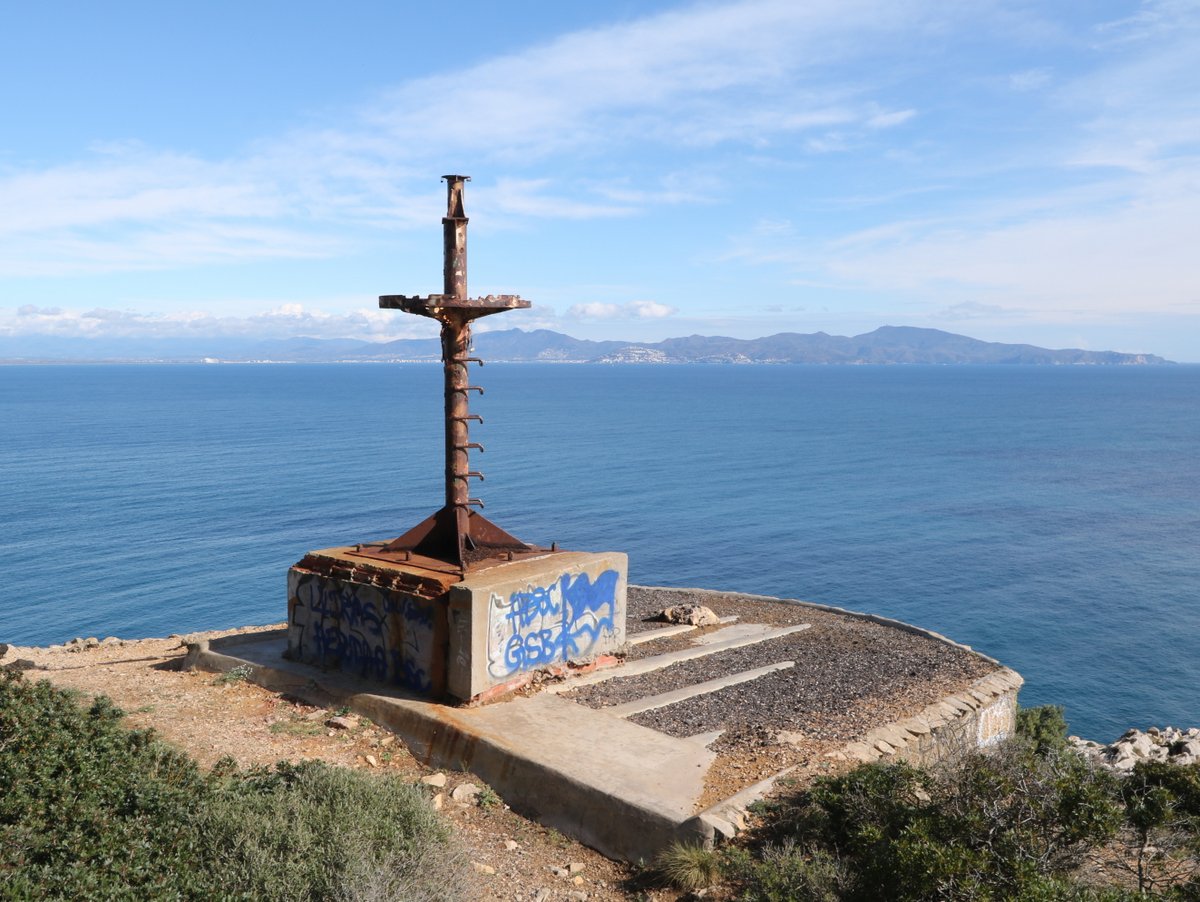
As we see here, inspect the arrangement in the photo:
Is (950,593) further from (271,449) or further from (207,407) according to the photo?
(207,407)

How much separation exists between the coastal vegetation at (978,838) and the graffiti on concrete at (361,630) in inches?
266

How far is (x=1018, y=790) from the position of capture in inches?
400

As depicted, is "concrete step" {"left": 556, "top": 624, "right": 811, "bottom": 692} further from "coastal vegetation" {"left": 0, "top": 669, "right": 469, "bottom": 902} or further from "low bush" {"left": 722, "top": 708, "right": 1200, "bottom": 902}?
"low bush" {"left": 722, "top": 708, "right": 1200, "bottom": 902}

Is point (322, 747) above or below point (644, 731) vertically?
below

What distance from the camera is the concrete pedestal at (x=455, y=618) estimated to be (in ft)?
52.2

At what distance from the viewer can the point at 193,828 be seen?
33.6 feet

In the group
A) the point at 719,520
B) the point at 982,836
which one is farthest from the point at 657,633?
the point at 719,520

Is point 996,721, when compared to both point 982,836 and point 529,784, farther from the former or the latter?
point 529,784

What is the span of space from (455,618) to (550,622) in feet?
6.94

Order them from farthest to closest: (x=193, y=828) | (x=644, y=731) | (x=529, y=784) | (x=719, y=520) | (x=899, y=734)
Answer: (x=719, y=520)
(x=899, y=734)
(x=644, y=731)
(x=529, y=784)
(x=193, y=828)

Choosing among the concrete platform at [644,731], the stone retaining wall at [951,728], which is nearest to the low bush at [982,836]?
the stone retaining wall at [951,728]

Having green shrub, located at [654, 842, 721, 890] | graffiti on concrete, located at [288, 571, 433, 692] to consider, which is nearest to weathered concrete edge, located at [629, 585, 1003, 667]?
green shrub, located at [654, 842, 721, 890]

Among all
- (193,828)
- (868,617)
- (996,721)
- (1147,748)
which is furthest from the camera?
(1147,748)

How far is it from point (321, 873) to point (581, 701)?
23.5 feet
